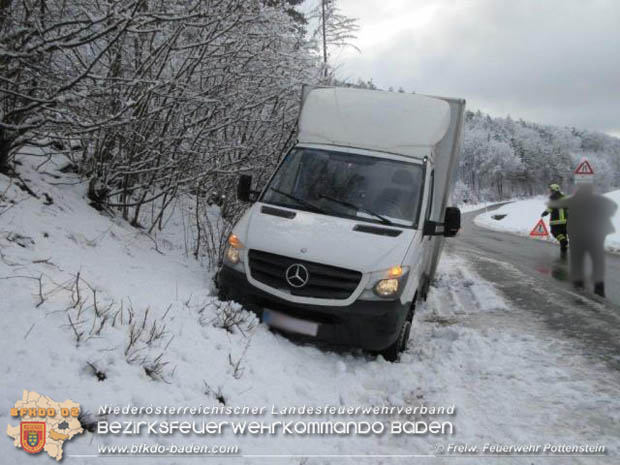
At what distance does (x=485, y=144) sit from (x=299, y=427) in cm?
11087

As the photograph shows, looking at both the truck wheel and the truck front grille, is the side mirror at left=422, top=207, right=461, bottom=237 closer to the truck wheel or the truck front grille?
the truck wheel

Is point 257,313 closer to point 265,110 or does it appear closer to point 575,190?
point 265,110

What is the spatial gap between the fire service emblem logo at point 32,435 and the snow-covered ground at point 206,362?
0.06m

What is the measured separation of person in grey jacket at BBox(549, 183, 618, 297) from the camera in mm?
8555

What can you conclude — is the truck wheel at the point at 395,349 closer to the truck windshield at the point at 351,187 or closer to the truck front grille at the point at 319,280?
the truck front grille at the point at 319,280

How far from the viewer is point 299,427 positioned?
10.7 feet

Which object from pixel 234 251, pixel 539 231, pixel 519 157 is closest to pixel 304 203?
pixel 234 251

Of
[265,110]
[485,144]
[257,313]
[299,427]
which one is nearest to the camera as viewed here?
[299,427]

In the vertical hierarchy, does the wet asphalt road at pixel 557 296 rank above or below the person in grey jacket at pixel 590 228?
below

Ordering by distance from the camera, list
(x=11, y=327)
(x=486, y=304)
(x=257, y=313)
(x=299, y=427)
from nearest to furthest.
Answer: (x=11, y=327)
(x=299, y=427)
(x=257, y=313)
(x=486, y=304)

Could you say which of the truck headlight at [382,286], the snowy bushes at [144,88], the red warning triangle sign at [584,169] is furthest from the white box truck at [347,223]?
the red warning triangle sign at [584,169]

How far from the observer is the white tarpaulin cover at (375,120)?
18.3 ft

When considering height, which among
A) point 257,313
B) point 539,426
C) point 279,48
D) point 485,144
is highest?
point 485,144

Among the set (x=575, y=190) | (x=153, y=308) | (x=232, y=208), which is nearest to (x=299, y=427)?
(x=153, y=308)
